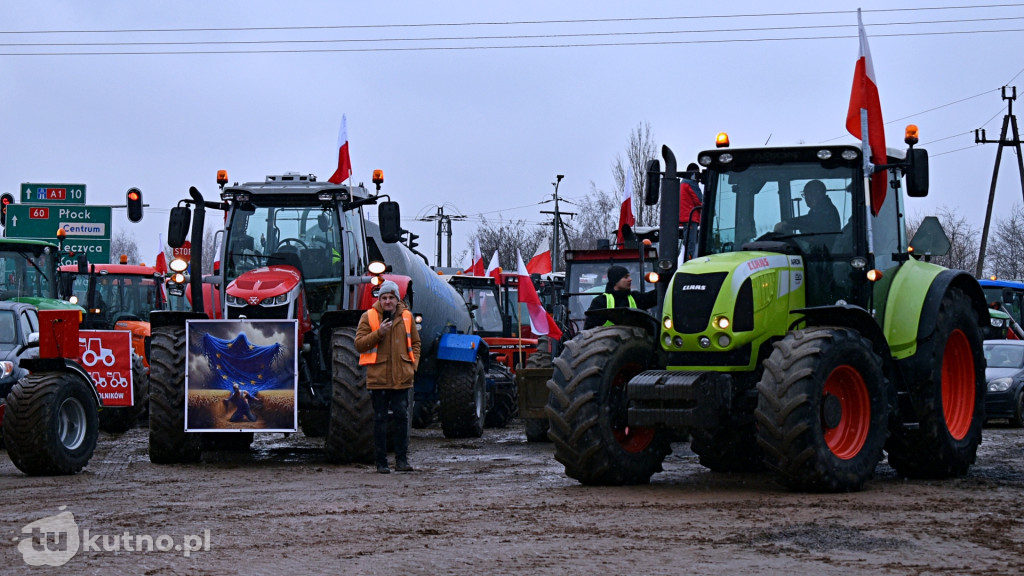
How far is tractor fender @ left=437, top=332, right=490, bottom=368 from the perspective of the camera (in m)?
17.9

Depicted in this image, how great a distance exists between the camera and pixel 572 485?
10727 mm

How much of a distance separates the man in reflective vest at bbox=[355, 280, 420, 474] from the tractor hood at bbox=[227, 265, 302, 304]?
Result: 162 cm

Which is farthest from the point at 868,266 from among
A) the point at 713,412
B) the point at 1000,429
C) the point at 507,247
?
the point at 507,247

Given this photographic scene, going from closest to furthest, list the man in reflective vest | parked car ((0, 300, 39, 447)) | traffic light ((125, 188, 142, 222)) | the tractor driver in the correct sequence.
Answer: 1. the tractor driver
2. the man in reflective vest
3. parked car ((0, 300, 39, 447))
4. traffic light ((125, 188, 142, 222))

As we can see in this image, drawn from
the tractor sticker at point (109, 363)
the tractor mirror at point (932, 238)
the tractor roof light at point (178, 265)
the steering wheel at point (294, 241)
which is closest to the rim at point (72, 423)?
the tractor sticker at point (109, 363)

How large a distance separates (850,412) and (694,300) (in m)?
1.49

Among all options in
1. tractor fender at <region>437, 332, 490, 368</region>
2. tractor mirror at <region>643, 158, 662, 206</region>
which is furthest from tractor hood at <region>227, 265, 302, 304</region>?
tractor mirror at <region>643, 158, 662, 206</region>

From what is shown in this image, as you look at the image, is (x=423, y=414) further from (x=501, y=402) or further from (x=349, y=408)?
(x=349, y=408)

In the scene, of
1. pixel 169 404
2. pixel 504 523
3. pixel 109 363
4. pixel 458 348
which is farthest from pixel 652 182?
pixel 458 348

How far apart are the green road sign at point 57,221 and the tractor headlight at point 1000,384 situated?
64.4 ft

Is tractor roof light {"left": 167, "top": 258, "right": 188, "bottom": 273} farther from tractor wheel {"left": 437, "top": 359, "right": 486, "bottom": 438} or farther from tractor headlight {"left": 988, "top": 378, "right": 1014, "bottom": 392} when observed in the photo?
tractor headlight {"left": 988, "top": 378, "right": 1014, "bottom": 392}

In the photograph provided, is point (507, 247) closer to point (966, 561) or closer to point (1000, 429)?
point (1000, 429)

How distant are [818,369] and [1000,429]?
12007mm

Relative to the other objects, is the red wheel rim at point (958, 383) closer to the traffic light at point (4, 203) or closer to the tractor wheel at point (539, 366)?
the tractor wheel at point (539, 366)
